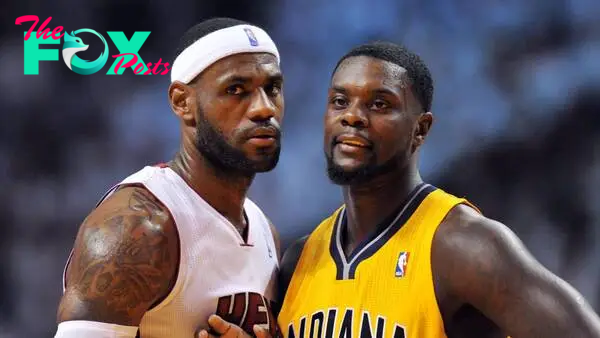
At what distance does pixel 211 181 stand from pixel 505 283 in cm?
101

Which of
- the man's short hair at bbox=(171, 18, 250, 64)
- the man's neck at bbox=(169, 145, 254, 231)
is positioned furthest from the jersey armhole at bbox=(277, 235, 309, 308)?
the man's short hair at bbox=(171, 18, 250, 64)

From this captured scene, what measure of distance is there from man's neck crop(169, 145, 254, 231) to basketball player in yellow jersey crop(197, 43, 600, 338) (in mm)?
323

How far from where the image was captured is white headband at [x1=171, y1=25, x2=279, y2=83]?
9.03ft

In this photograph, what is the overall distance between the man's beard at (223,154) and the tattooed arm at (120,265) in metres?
0.35

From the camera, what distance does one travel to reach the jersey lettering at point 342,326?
8.10 feet

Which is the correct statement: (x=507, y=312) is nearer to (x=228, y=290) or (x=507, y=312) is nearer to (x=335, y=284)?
(x=335, y=284)

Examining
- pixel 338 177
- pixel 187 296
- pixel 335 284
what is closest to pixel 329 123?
pixel 338 177

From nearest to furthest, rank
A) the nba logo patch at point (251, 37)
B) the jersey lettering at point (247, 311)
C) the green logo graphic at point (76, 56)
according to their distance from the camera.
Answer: the jersey lettering at point (247, 311) < the nba logo patch at point (251, 37) < the green logo graphic at point (76, 56)

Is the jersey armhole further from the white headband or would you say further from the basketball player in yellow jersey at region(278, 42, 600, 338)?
the white headband

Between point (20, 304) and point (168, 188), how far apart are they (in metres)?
2.65

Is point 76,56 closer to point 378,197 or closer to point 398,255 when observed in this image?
point 378,197

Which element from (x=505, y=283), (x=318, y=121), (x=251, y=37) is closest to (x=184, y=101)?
(x=251, y=37)

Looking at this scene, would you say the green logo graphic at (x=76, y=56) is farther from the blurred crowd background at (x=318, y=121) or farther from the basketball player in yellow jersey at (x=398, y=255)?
the basketball player in yellow jersey at (x=398, y=255)

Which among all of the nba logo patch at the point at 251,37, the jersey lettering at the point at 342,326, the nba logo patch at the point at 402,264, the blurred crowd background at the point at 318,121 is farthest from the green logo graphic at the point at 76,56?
the nba logo patch at the point at 402,264
